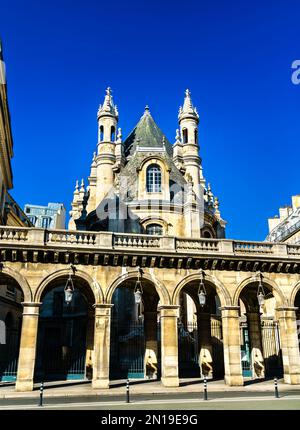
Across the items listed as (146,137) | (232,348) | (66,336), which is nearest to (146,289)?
(232,348)

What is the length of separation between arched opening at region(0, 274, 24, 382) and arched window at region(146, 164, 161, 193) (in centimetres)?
1293

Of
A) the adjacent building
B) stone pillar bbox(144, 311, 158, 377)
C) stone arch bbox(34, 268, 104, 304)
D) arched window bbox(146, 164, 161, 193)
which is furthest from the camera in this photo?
the adjacent building

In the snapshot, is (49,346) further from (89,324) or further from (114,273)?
(114,273)

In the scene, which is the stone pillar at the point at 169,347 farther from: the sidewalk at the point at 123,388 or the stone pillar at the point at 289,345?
the stone pillar at the point at 289,345

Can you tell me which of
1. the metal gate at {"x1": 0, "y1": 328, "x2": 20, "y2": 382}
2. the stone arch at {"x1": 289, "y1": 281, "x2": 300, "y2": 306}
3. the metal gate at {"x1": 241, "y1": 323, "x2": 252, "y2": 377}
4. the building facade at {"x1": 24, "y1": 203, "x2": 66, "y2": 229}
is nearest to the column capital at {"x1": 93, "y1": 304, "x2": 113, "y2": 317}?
the metal gate at {"x1": 0, "y1": 328, "x2": 20, "y2": 382}

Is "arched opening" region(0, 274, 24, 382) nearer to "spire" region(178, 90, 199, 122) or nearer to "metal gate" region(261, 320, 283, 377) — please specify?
"metal gate" region(261, 320, 283, 377)

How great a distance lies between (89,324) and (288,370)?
1117cm

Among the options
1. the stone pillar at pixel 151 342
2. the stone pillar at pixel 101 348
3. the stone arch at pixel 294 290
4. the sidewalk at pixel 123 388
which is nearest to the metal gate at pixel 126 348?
the stone pillar at pixel 151 342

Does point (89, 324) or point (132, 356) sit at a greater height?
point (89, 324)

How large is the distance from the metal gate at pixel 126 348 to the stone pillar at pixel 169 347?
4406 mm

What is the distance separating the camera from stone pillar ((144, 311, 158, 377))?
23594 mm

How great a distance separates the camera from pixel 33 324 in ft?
61.8
